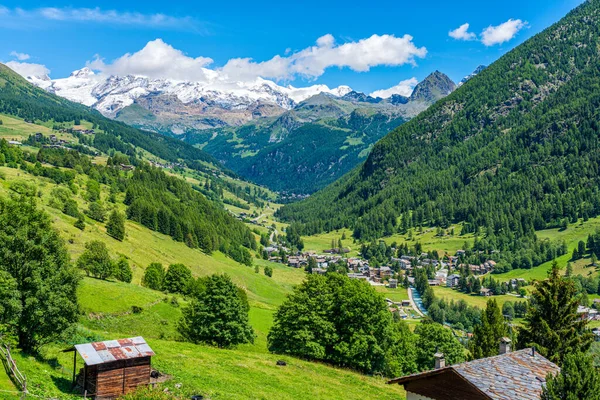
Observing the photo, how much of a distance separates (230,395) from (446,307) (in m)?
169

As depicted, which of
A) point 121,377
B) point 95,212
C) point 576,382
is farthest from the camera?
point 95,212

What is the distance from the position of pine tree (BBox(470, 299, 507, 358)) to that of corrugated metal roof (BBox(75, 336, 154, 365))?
49.4 meters

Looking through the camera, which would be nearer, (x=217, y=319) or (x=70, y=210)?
(x=217, y=319)

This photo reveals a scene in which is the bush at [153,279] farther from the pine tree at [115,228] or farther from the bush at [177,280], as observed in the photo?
the pine tree at [115,228]

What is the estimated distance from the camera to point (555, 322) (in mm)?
46938

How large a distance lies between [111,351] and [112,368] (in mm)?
1211

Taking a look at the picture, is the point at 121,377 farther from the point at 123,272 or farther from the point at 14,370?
the point at 123,272

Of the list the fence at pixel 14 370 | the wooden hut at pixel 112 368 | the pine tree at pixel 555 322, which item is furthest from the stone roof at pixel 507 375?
the fence at pixel 14 370

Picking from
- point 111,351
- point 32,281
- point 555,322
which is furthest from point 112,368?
point 555,322

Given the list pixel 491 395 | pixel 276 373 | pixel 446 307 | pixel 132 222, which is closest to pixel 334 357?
pixel 276 373

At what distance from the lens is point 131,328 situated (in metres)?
64.3

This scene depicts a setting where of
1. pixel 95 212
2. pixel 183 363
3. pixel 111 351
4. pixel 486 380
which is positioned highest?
pixel 95 212

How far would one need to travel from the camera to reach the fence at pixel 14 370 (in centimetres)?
2789

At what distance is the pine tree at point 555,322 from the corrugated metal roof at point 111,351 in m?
→ 36.0
